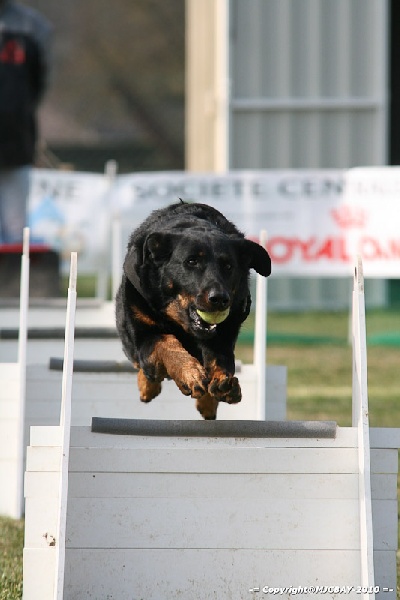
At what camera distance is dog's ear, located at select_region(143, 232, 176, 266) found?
149 inches

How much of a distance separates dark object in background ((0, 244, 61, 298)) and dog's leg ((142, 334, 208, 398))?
5.69 meters

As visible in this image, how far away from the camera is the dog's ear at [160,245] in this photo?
3.78 m

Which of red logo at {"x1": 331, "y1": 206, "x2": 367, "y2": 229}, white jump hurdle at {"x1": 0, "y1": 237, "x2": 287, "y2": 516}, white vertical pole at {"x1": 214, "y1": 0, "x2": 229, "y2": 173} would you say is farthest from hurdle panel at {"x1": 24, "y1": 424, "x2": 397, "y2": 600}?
white vertical pole at {"x1": 214, "y1": 0, "x2": 229, "y2": 173}

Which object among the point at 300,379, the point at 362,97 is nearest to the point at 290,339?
the point at 300,379

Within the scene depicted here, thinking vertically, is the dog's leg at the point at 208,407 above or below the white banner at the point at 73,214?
below

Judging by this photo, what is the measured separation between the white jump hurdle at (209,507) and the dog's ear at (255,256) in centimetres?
55

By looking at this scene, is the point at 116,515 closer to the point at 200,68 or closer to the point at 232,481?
the point at 232,481

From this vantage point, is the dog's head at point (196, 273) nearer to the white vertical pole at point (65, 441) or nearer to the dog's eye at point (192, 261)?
the dog's eye at point (192, 261)

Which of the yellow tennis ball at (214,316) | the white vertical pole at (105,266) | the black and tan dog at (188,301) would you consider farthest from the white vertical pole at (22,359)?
the white vertical pole at (105,266)

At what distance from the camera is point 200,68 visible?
47.3 feet

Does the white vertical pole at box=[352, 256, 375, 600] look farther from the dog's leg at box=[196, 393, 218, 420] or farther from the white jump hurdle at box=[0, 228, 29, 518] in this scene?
the white jump hurdle at box=[0, 228, 29, 518]

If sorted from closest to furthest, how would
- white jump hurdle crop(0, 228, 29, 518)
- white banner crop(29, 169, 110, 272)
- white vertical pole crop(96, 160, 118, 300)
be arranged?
white jump hurdle crop(0, 228, 29, 518) < white vertical pole crop(96, 160, 118, 300) < white banner crop(29, 169, 110, 272)

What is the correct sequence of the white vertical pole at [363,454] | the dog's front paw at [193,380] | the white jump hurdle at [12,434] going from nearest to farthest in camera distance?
the white vertical pole at [363,454] → the dog's front paw at [193,380] → the white jump hurdle at [12,434]

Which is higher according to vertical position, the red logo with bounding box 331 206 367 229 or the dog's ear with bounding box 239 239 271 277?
the red logo with bounding box 331 206 367 229
